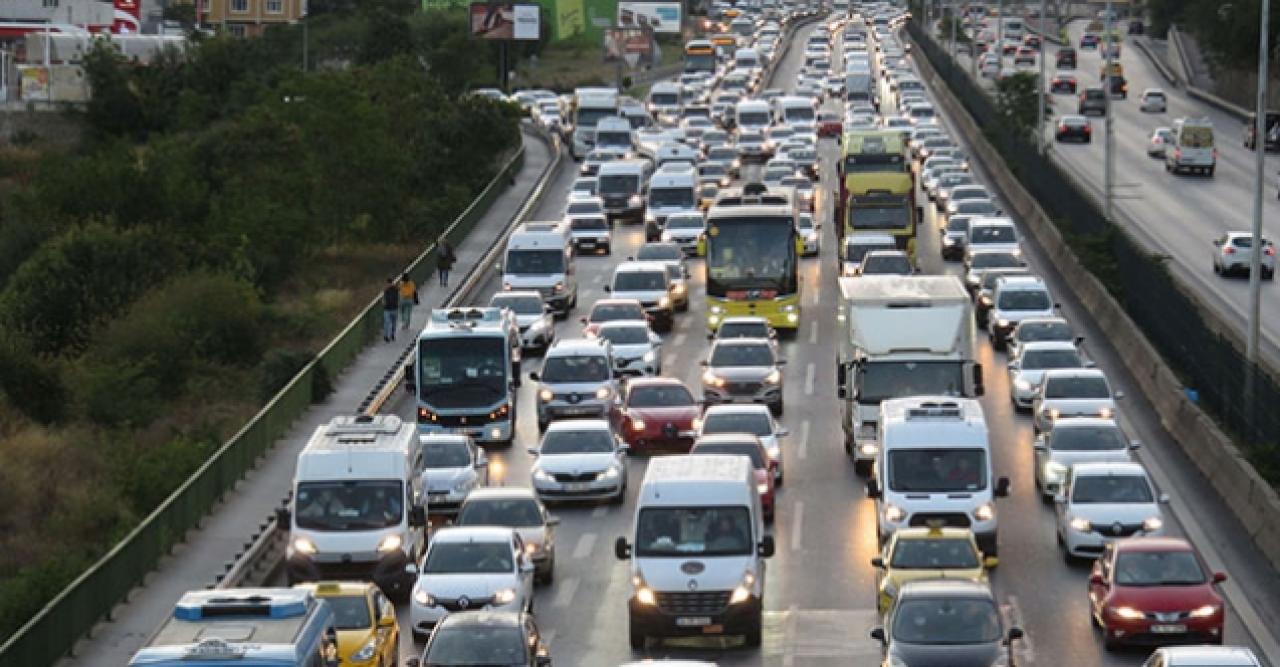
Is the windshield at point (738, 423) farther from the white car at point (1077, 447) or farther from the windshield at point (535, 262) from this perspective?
the windshield at point (535, 262)

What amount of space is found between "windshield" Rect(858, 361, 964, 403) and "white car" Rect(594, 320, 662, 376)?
32.4ft

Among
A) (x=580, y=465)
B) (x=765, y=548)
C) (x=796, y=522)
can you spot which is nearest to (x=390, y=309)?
(x=580, y=465)

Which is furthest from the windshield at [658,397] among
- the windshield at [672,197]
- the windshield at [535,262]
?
the windshield at [672,197]

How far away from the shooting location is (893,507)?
1328 inches

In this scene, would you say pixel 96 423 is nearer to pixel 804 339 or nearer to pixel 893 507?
pixel 804 339

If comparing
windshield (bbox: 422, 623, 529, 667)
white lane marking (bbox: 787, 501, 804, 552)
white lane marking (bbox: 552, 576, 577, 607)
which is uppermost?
windshield (bbox: 422, 623, 529, 667)

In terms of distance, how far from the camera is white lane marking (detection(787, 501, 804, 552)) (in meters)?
36.3

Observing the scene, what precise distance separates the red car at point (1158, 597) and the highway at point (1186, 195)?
2207 centimetres

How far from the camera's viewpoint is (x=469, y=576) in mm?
29641

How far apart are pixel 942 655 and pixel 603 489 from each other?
13928mm

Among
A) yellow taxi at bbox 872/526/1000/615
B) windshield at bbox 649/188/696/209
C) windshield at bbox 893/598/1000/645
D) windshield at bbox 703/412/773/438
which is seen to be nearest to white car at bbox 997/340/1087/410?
windshield at bbox 703/412/773/438

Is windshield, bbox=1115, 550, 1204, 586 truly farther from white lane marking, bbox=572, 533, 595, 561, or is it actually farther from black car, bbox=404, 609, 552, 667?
white lane marking, bbox=572, 533, 595, 561

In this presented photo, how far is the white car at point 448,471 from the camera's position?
37.6 meters

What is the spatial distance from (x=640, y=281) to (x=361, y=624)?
32.7 m
